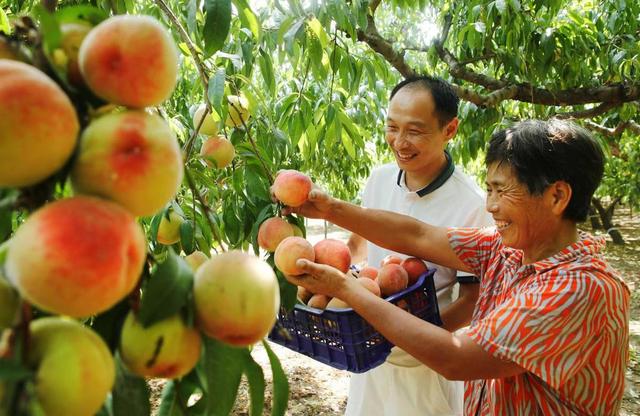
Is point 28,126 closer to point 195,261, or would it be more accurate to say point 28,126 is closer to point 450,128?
point 195,261

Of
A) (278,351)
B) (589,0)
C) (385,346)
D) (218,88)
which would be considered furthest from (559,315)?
(589,0)

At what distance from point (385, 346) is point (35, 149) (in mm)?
1476

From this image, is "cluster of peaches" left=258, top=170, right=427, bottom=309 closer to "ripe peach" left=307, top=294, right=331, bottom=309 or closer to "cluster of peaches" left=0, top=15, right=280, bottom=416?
"ripe peach" left=307, top=294, right=331, bottom=309

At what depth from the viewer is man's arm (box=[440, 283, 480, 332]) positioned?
6.72ft

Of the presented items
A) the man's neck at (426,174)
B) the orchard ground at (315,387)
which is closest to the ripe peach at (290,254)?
the man's neck at (426,174)

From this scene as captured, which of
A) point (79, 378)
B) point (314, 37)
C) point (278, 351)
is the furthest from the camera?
point (278, 351)

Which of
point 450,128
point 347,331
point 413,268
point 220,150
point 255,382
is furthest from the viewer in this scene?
point 450,128

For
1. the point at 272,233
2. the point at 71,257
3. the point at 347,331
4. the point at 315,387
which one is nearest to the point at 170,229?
the point at 272,233

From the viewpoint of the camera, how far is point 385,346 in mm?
1749

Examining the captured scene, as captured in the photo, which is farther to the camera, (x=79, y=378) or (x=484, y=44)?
(x=484, y=44)

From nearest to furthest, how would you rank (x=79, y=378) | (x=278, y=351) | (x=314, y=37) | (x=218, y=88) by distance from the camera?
(x=79, y=378), (x=218, y=88), (x=314, y=37), (x=278, y=351)

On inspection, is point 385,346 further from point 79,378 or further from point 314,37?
point 79,378

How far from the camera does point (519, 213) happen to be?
1.52 meters

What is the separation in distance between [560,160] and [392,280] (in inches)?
27.9
